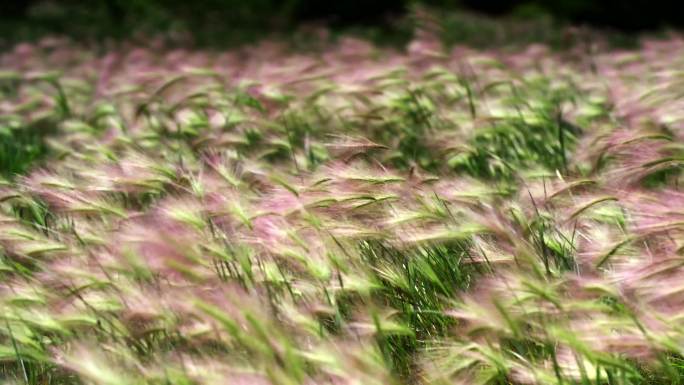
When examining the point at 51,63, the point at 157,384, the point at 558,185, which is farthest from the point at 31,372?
the point at 51,63

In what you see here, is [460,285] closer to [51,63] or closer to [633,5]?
[51,63]

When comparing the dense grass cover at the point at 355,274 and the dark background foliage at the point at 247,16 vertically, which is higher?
the dense grass cover at the point at 355,274

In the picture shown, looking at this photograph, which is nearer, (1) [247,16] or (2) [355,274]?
(2) [355,274]

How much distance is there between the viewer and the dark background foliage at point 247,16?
11.1 metres

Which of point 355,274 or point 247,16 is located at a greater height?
point 355,274

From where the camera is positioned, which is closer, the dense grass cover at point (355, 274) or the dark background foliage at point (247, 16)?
the dense grass cover at point (355, 274)

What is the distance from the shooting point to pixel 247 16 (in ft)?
41.8

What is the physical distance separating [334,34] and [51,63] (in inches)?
171

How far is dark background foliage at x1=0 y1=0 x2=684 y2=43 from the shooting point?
36.5 ft

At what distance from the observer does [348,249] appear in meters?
2.06

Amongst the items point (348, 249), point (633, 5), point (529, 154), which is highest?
point (348, 249)

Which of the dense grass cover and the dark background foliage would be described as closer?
the dense grass cover

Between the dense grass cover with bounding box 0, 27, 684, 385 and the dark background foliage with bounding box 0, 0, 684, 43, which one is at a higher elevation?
the dense grass cover with bounding box 0, 27, 684, 385

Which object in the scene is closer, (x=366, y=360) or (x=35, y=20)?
(x=366, y=360)
